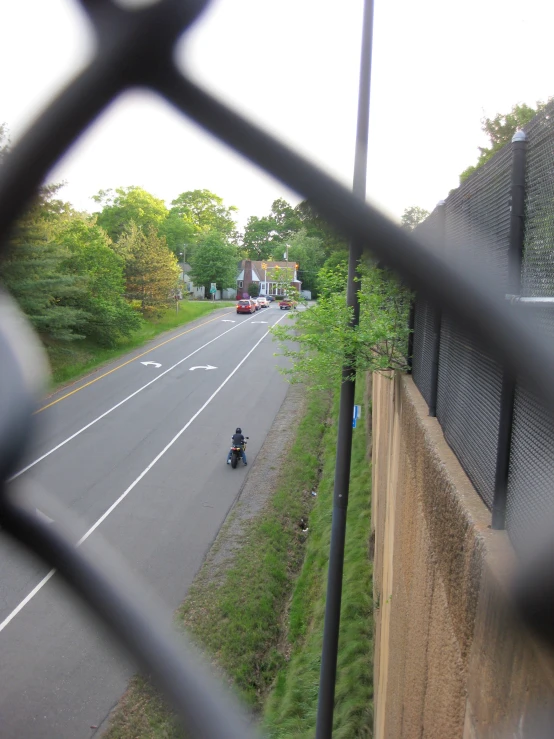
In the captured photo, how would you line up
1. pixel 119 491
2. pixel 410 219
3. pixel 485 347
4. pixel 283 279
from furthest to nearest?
pixel 119 491 → pixel 283 279 → pixel 410 219 → pixel 485 347

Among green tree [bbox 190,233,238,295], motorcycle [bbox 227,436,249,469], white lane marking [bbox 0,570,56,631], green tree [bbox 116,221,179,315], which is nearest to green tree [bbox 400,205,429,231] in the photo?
white lane marking [bbox 0,570,56,631]

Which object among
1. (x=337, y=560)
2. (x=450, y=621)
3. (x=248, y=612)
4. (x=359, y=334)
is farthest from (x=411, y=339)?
(x=248, y=612)

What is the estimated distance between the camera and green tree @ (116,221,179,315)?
29906 mm

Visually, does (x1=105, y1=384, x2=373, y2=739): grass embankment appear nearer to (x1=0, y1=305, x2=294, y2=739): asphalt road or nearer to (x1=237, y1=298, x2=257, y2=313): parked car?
(x1=0, y1=305, x2=294, y2=739): asphalt road

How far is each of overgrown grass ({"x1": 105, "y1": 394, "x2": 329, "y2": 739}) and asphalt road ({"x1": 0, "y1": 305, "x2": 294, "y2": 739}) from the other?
0.36 meters

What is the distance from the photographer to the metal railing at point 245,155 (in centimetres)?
79

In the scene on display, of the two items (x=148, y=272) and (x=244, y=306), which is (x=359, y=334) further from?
(x=244, y=306)

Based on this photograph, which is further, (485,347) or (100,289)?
(100,289)

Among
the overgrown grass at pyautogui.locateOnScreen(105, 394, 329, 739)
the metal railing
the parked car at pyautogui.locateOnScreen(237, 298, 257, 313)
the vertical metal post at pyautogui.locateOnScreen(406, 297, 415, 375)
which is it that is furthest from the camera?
the parked car at pyautogui.locateOnScreen(237, 298, 257, 313)

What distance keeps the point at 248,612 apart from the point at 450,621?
610 centimetres

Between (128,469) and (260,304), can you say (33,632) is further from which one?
(260,304)

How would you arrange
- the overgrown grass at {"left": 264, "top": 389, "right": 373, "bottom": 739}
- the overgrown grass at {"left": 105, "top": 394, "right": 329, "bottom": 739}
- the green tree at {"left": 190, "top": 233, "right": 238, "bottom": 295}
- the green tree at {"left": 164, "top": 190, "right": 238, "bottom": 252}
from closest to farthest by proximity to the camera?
the overgrown grass at {"left": 264, "top": 389, "right": 373, "bottom": 739} < the overgrown grass at {"left": 105, "top": 394, "right": 329, "bottom": 739} < the green tree at {"left": 190, "top": 233, "right": 238, "bottom": 295} < the green tree at {"left": 164, "top": 190, "right": 238, "bottom": 252}

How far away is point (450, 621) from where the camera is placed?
2.07 meters

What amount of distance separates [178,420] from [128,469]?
359 centimetres
